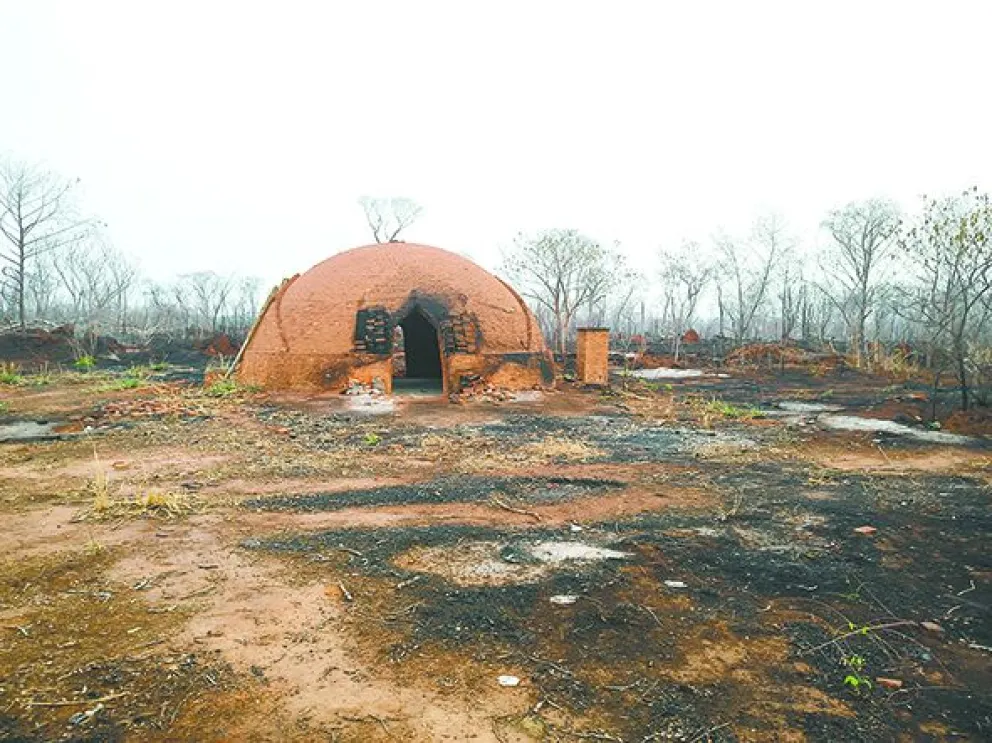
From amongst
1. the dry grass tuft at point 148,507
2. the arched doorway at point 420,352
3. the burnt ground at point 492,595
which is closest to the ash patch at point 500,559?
the burnt ground at point 492,595

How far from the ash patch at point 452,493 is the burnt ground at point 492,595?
0.04 m

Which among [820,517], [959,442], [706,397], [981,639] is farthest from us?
[706,397]

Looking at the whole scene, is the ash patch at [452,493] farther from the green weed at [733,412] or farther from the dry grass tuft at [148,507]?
the green weed at [733,412]

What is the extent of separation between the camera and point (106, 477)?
21.6 ft

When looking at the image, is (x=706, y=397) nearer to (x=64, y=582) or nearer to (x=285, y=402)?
(x=285, y=402)

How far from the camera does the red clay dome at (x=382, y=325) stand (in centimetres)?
1346

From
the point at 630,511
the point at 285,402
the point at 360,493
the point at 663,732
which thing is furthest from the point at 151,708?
the point at 285,402

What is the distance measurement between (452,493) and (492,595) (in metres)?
2.43

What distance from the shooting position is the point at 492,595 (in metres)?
3.89

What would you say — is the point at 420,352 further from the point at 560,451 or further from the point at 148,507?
the point at 148,507

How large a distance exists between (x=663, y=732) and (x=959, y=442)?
29.3 feet

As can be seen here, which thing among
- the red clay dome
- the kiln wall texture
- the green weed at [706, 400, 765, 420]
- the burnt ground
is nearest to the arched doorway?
the red clay dome

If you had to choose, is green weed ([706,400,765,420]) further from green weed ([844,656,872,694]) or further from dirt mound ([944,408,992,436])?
green weed ([844,656,872,694])

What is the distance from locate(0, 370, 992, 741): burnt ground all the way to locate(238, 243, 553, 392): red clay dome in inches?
211
